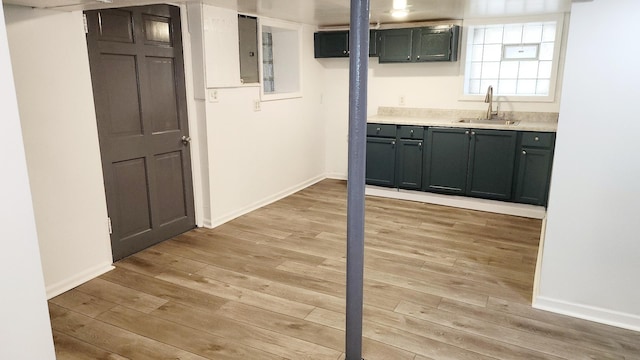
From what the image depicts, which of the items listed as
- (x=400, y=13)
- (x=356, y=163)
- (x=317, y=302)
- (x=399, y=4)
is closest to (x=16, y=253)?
(x=356, y=163)

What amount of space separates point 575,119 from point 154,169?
3120 millimetres

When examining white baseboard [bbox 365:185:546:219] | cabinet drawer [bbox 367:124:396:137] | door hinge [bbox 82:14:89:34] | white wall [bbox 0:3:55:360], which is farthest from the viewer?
cabinet drawer [bbox 367:124:396:137]

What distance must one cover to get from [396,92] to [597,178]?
10.7 feet

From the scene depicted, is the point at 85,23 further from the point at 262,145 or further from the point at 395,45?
the point at 395,45

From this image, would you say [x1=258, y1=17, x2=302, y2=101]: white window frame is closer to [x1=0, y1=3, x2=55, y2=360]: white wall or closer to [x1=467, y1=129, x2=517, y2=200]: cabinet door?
[x1=467, y1=129, x2=517, y2=200]: cabinet door

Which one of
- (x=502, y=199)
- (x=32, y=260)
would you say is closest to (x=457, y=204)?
(x=502, y=199)

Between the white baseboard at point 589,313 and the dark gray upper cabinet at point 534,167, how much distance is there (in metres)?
1.90

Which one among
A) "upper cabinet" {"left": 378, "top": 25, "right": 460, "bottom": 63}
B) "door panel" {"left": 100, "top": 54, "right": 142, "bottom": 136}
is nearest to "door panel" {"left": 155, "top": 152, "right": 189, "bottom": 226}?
"door panel" {"left": 100, "top": 54, "right": 142, "bottom": 136}

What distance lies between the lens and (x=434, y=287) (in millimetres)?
3072

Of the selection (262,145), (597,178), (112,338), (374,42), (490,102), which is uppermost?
(374,42)

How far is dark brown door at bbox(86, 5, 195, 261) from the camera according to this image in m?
3.21

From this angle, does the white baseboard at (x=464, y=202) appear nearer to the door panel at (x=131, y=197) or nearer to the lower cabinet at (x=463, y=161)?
the lower cabinet at (x=463, y=161)

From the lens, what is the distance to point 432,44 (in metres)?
4.91

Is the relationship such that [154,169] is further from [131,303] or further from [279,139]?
[279,139]
